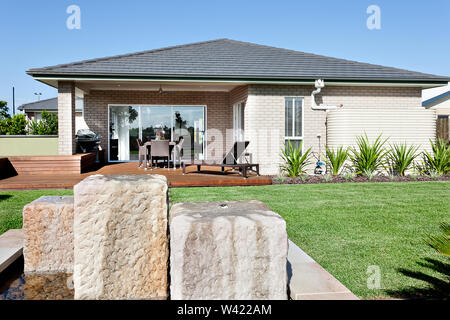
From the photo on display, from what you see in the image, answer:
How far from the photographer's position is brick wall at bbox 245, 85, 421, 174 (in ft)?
42.3

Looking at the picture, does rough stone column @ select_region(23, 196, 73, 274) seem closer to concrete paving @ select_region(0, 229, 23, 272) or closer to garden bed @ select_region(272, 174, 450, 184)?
concrete paving @ select_region(0, 229, 23, 272)

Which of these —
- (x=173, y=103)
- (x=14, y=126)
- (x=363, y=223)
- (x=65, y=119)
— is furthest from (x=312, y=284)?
(x=14, y=126)

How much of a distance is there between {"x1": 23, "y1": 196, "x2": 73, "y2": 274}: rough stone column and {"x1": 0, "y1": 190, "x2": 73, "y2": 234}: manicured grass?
7.13 ft

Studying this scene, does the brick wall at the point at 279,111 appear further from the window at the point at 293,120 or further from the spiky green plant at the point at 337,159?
the spiky green plant at the point at 337,159

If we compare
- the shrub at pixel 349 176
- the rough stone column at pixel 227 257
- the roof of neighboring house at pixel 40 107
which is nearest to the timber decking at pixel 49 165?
the shrub at pixel 349 176

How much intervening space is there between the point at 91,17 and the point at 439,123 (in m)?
13.2

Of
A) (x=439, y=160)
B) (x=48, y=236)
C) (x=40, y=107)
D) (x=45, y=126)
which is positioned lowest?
(x=48, y=236)

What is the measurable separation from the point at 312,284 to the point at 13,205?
621cm

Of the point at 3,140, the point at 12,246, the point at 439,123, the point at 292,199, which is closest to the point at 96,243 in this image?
the point at 12,246

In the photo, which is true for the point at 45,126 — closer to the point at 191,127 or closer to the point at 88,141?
the point at 88,141

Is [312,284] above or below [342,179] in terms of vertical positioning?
below

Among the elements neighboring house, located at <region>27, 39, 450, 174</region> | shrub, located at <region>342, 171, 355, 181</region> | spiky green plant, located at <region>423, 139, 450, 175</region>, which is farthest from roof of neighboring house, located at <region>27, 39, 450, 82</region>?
shrub, located at <region>342, 171, 355, 181</region>

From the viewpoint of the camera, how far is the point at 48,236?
11.8 feet

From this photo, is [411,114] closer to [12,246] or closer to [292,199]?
[292,199]
